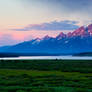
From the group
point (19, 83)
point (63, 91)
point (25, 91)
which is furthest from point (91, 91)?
point (19, 83)

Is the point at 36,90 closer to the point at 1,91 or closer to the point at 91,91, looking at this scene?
the point at 1,91

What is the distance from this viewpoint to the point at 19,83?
38.1 metres

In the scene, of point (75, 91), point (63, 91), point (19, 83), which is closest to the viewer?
point (63, 91)

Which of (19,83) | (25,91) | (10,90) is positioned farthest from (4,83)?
(25,91)

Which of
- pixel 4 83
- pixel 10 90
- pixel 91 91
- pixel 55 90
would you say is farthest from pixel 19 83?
pixel 91 91

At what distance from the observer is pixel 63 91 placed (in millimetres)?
27906

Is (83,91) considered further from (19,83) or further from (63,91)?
(19,83)

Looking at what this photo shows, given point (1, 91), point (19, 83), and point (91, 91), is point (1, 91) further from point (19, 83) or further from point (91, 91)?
point (91, 91)

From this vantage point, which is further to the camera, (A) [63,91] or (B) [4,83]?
(B) [4,83]

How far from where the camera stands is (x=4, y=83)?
125ft

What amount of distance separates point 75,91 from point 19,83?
443 inches

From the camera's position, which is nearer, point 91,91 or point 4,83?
point 91,91

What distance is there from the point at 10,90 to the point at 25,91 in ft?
9.41

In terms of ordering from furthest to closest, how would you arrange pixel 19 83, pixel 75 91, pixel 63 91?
pixel 19 83 → pixel 75 91 → pixel 63 91
